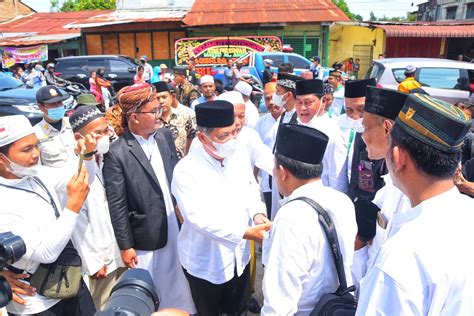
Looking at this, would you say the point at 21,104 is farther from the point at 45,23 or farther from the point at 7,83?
the point at 45,23

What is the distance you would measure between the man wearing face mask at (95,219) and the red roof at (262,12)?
55.3ft

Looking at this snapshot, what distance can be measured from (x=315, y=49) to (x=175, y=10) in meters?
10.3

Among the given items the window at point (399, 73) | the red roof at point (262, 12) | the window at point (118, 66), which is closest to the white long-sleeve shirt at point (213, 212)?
the window at point (399, 73)

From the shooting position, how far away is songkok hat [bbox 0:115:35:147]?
1934 millimetres

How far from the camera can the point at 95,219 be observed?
2559mm

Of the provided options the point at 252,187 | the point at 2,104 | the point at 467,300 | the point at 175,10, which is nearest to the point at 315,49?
the point at 175,10

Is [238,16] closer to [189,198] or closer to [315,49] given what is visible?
[315,49]

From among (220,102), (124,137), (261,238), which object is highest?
(220,102)

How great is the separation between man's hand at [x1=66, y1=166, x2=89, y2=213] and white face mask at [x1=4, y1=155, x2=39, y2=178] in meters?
0.20

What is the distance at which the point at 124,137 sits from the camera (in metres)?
2.70

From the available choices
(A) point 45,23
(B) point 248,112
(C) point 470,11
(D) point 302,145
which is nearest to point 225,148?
(D) point 302,145

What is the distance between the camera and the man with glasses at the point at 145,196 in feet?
8.47

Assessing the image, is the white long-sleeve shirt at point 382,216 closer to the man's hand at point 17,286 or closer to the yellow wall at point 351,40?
the man's hand at point 17,286

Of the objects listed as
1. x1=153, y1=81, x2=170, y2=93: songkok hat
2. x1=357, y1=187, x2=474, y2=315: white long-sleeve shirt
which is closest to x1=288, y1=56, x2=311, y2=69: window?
x1=153, y1=81, x2=170, y2=93: songkok hat
